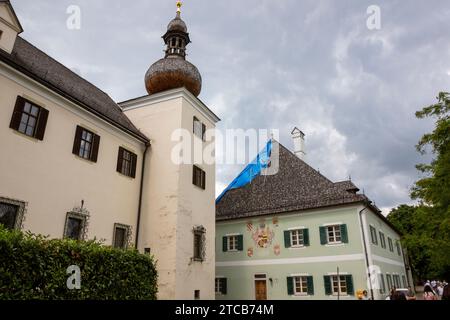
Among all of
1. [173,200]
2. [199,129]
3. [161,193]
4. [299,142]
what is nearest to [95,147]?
[161,193]

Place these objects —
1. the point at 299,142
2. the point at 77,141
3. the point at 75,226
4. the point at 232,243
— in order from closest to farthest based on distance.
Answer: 1. the point at 75,226
2. the point at 77,141
3. the point at 232,243
4. the point at 299,142

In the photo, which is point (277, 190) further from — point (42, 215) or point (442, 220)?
point (42, 215)

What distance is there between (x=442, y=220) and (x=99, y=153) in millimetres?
15743

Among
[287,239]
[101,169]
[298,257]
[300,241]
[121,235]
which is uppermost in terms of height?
[101,169]

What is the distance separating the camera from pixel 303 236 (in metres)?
23.0

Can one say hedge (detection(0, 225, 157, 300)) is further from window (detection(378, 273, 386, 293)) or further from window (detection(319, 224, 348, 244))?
window (detection(378, 273, 386, 293))

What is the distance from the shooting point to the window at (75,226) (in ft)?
43.8

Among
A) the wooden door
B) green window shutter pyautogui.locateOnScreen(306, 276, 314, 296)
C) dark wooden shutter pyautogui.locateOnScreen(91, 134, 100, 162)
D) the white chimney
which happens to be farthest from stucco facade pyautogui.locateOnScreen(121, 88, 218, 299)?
the white chimney

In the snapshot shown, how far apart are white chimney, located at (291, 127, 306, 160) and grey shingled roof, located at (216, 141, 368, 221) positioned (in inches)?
96.1

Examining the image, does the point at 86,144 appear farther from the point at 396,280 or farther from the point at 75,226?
the point at 396,280

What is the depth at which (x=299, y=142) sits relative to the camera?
31.7m

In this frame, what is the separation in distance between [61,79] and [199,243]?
11.0 m

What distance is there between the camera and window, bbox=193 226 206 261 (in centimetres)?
1837
